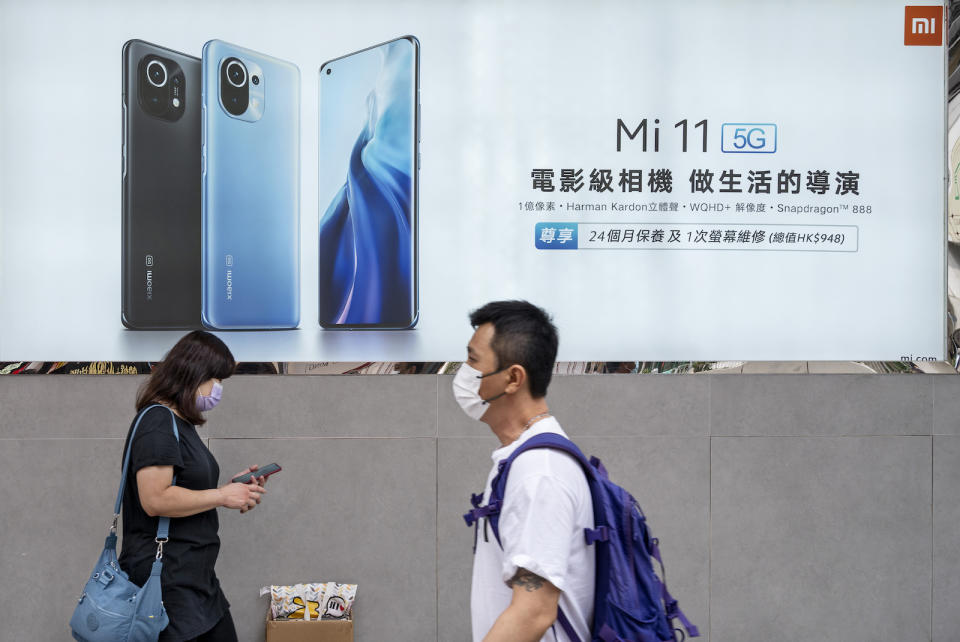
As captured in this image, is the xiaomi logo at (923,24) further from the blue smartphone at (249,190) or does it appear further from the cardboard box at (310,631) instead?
the cardboard box at (310,631)

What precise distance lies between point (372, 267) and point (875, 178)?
2.46 metres

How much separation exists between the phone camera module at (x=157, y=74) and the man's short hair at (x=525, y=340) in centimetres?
255

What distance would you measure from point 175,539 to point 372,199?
5.92ft

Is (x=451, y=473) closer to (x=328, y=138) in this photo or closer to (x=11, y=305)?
(x=328, y=138)

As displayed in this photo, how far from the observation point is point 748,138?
3693 mm

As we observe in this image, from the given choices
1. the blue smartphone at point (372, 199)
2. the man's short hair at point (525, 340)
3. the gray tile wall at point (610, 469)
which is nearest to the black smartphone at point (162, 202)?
the gray tile wall at point (610, 469)

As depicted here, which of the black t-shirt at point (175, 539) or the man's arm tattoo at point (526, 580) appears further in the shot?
the black t-shirt at point (175, 539)

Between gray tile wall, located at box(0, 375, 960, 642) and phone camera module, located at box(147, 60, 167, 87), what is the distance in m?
1.38

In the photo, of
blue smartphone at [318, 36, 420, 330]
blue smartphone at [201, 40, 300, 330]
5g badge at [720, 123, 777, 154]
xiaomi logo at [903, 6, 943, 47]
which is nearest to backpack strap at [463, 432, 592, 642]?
blue smartphone at [318, 36, 420, 330]

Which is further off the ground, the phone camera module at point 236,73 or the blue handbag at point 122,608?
the phone camera module at point 236,73

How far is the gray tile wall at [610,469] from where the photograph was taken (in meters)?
3.51

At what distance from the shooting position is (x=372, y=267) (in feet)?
11.8

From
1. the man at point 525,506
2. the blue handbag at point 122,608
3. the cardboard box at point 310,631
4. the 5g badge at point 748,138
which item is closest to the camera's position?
the man at point 525,506

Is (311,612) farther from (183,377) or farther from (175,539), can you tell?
(183,377)
